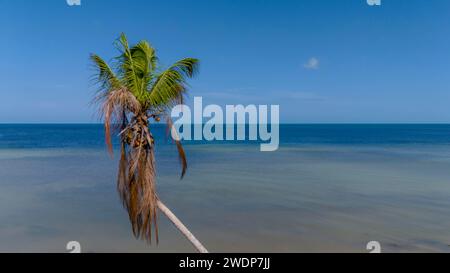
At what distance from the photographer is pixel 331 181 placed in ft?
94.1

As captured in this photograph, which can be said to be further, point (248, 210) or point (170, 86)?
point (248, 210)

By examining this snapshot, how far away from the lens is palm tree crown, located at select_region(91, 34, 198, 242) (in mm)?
7363

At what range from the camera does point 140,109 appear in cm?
736

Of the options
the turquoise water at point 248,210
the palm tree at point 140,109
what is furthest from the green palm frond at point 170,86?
the turquoise water at point 248,210

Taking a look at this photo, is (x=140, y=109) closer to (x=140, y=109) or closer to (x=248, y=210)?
(x=140, y=109)

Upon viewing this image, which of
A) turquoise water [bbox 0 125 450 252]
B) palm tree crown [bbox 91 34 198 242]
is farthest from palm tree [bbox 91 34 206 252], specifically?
turquoise water [bbox 0 125 450 252]

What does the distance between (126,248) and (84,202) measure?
8.29 m

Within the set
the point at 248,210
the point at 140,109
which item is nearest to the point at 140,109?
the point at 140,109

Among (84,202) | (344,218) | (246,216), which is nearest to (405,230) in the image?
(344,218)

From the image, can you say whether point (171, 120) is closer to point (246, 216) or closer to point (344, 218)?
point (246, 216)

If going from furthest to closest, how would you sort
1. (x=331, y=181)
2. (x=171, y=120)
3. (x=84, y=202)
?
(x=331, y=181), (x=84, y=202), (x=171, y=120)

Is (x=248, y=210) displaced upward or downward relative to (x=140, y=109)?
downward

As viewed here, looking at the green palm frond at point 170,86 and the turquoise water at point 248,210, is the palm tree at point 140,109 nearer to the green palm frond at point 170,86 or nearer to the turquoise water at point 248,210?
the green palm frond at point 170,86

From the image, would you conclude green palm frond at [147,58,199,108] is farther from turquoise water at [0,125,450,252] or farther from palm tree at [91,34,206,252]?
turquoise water at [0,125,450,252]
